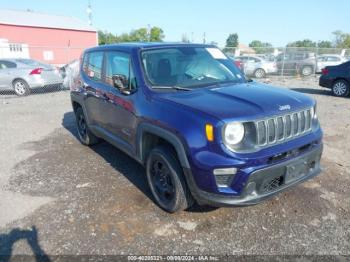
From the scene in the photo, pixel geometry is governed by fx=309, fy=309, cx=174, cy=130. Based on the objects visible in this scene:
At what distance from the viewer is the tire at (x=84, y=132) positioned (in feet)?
19.1

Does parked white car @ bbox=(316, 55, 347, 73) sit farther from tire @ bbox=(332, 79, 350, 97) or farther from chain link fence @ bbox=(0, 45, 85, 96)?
chain link fence @ bbox=(0, 45, 85, 96)

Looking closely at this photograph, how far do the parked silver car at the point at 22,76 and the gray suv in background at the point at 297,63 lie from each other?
13.9 m

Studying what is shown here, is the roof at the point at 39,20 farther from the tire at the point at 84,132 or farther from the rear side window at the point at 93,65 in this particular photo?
the rear side window at the point at 93,65

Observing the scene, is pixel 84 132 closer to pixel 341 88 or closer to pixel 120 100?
pixel 120 100

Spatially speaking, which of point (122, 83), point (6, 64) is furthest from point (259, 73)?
point (122, 83)

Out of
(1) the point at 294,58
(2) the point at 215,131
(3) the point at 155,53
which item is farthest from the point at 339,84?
(2) the point at 215,131

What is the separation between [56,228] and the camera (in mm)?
3348

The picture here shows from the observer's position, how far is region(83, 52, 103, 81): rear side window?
4906 mm

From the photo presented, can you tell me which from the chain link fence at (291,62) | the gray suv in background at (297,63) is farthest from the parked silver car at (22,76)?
the gray suv in background at (297,63)

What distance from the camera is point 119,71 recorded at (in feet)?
14.0

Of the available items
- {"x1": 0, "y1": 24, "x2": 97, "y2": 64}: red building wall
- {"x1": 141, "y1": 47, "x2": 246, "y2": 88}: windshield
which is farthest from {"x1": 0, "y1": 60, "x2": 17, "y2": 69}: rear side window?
{"x1": 0, "y1": 24, "x2": 97, "y2": 64}: red building wall

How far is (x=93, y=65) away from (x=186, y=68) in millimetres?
1975

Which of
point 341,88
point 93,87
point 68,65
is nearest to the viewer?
point 93,87

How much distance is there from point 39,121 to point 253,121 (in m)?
6.97
